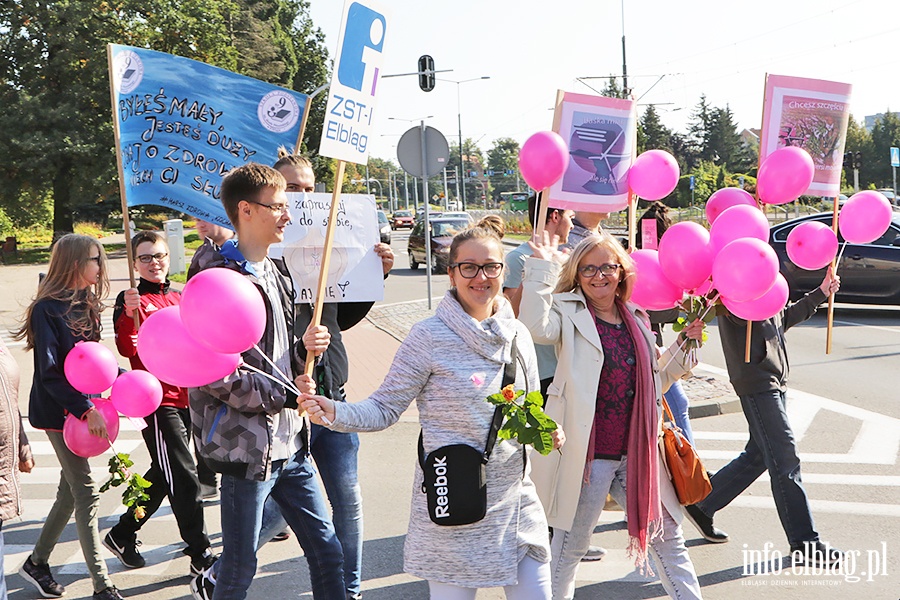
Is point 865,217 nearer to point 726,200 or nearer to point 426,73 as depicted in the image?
point 726,200

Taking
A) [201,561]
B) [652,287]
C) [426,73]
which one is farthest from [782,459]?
[426,73]

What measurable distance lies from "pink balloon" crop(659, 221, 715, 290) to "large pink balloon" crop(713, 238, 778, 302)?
183mm

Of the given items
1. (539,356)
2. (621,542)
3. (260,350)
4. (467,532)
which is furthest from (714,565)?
(260,350)

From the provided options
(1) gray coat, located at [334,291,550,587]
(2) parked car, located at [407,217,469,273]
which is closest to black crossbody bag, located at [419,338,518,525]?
(1) gray coat, located at [334,291,550,587]

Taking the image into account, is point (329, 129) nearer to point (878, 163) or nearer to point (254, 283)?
point (254, 283)

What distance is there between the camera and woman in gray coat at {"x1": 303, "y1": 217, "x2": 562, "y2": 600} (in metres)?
3.17

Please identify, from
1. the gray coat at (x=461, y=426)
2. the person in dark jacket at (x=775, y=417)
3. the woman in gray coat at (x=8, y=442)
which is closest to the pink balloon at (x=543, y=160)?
the person in dark jacket at (x=775, y=417)

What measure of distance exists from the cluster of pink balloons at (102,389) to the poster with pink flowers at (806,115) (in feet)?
11.5

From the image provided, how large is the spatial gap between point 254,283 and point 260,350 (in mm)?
251

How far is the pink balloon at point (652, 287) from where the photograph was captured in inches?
167

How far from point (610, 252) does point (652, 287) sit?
0.37 meters

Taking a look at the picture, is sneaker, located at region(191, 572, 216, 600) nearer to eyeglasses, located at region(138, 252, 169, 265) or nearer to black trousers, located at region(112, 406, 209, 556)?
black trousers, located at region(112, 406, 209, 556)

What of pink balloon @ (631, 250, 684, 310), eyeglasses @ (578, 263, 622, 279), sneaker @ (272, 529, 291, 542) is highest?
eyeglasses @ (578, 263, 622, 279)

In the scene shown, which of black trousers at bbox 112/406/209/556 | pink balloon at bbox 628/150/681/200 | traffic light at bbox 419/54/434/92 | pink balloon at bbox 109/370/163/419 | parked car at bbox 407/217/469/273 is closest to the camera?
pink balloon at bbox 109/370/163/419
